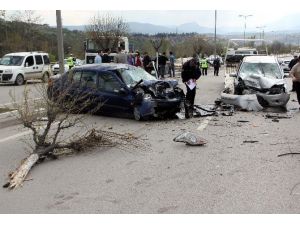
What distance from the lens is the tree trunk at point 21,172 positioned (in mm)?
6082

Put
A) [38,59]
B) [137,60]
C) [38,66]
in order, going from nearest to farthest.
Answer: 1. [137,60]
2. [38,66]
3. [38,59]

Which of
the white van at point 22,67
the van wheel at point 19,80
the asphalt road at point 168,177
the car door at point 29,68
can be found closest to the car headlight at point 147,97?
the asphalt road at point 168,177

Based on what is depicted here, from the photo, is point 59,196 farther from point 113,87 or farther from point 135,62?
point 135,62

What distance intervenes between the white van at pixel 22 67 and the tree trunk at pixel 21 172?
17274mm

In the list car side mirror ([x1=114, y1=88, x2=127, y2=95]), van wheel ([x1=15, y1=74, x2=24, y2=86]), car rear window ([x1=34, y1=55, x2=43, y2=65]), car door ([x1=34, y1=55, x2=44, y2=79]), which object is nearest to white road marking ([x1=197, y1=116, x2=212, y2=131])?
car side mirror ([x1=114, y1=88, x2=127, y2=95])

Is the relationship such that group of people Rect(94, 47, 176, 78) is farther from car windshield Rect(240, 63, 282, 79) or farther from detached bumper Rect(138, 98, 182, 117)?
detached bumper Rect(138, 98, 182, 117)

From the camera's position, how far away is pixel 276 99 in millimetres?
12617

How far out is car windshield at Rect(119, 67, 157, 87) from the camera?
37.8ft

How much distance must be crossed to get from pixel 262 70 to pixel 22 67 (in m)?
14.6

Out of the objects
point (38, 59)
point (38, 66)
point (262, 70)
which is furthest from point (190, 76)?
point (38, 59)

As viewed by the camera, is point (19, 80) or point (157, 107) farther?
point (19, 80)

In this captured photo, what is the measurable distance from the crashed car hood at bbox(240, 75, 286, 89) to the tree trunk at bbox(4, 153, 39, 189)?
805 centimetres

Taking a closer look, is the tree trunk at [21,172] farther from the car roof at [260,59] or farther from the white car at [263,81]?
the car roof at [260,59]

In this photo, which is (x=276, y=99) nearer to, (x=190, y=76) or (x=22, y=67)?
(x=190, y=76)
